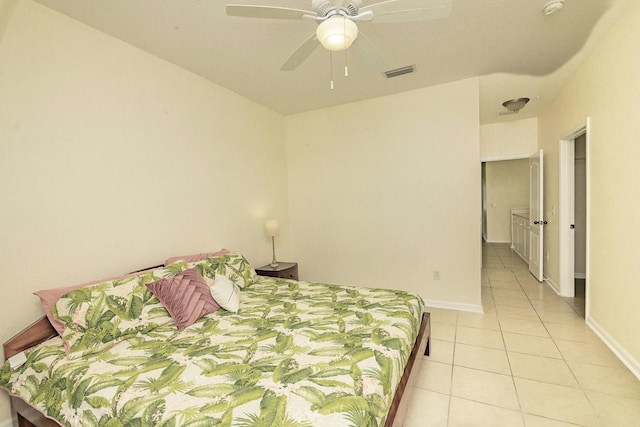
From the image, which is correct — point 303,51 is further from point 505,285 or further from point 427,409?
point 505,285

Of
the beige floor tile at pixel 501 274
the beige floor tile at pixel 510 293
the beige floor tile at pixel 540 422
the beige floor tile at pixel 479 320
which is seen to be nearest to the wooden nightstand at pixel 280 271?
the beige floor tile at pixel 479 320

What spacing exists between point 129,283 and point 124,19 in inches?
74.3

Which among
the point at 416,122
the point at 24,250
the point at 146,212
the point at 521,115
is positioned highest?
the point at 521,115

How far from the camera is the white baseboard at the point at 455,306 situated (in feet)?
11.4

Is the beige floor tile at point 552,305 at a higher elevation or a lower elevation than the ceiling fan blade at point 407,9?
lower

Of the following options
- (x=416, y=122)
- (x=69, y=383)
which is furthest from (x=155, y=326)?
(x=416, y=122)

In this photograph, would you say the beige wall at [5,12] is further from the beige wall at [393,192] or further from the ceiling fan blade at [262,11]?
the beige wall at [393,192]

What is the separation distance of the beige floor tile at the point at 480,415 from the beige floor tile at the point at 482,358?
1.51ft

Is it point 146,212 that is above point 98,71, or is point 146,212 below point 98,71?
below

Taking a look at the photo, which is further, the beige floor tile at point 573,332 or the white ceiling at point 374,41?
the beige floor tile at point 573,332

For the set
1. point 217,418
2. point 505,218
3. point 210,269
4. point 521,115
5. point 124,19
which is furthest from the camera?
point 505,218

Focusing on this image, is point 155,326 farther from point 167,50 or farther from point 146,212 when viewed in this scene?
point 167,50

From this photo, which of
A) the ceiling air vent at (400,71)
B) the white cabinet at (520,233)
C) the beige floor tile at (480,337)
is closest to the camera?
the beige floor tile at (480,337)

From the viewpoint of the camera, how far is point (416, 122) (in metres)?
3.66
